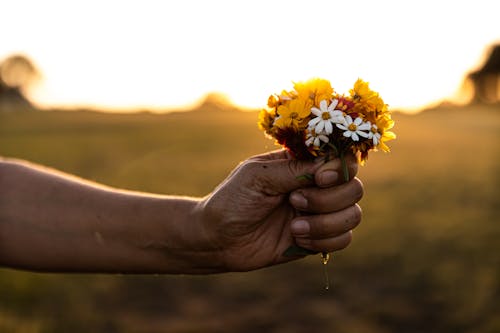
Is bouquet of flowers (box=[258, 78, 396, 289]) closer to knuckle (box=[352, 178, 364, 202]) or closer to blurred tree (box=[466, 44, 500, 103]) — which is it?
knuckle (box=[352, 178, 364, 202])

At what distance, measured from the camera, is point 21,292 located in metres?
7.54

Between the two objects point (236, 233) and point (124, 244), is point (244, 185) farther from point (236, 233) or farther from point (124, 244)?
point (124, 244)

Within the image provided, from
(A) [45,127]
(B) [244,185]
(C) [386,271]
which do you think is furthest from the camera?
(A) [45,127]

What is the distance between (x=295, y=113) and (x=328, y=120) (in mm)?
153

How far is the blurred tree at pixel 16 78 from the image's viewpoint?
85.1 metres

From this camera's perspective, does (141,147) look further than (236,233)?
Yes

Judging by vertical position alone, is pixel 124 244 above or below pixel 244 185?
below

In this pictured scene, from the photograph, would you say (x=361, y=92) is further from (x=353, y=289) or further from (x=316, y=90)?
(x=353, y=289)

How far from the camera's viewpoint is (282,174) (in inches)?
111

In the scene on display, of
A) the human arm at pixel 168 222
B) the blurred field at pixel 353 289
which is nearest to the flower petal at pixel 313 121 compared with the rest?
the human arm at pixel 168 222

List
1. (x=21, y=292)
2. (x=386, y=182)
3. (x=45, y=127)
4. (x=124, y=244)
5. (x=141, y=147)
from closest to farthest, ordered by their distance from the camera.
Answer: (x=124, y=244), (x=21, y=292), (x=386, y=182), (x=141, y=147), (x=45, y=127)

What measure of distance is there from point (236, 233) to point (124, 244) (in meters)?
0.68

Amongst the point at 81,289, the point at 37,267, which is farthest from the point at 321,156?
the point at 81,289

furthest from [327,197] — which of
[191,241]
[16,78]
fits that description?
[16,78]
